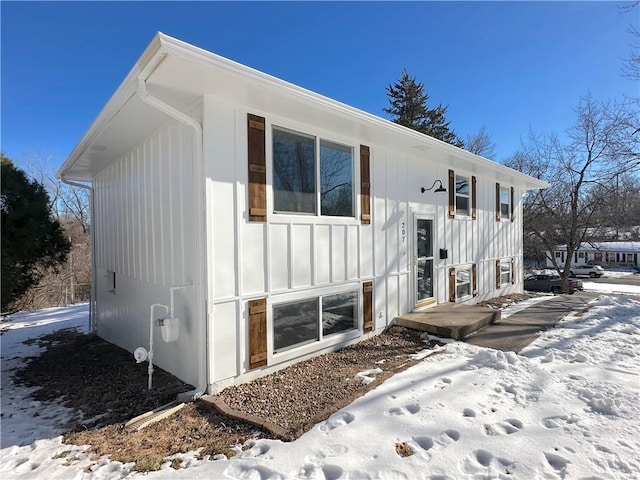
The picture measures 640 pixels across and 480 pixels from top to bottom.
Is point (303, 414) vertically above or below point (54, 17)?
below

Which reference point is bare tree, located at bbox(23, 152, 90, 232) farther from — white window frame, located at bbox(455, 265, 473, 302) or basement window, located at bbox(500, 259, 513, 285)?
basement window, located at bbox(500, 259, 513, 285)

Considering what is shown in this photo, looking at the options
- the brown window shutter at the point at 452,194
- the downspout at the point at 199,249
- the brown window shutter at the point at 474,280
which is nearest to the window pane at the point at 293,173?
the downspout at the point at 199,249

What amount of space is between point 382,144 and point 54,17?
554 centimetres

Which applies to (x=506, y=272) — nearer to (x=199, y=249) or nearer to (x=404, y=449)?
(x=404, y=449)

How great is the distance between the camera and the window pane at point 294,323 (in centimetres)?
432

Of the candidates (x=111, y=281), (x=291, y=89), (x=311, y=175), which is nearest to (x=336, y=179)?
(x=311, y=175)

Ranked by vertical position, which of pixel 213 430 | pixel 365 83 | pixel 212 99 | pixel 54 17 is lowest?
→ pixel 213 430

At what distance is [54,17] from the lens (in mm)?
5191

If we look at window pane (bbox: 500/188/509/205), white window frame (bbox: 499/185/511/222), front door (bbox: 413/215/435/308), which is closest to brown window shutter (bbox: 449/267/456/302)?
front door (bbox: 413/215/435/308)

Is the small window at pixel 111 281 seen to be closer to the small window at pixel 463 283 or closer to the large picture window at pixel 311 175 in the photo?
the large picture window at pixel 311 175

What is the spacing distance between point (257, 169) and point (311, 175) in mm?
905

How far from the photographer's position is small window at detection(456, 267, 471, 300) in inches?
310

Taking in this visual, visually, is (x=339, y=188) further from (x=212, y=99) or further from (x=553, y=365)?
(x=553, y=365)

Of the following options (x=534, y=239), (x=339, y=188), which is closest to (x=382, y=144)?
(x=339, y=188)
